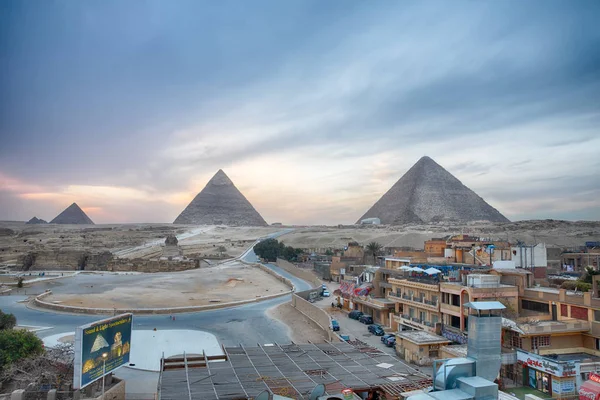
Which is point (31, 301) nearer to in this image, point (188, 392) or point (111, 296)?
point (111, 296)

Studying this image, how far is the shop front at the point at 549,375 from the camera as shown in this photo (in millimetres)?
12977

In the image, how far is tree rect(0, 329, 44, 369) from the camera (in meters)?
15.1

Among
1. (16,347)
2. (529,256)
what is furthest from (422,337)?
(16,347)

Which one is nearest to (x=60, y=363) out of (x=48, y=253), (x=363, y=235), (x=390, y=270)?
(x=390, y=270)

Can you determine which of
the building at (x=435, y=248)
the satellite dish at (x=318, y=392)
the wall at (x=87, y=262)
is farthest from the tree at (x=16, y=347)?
the wall at (x=87, y=262)

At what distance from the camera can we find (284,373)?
11.0 m

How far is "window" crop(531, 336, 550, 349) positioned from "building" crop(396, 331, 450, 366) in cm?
291

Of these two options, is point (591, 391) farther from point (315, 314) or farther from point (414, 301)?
point (315, 314)

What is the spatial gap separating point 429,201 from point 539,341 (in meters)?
145

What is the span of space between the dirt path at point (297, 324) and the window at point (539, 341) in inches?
346

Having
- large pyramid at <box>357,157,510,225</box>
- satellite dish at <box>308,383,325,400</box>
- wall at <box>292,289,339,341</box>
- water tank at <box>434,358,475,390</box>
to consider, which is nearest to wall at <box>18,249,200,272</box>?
wall at <box>292,289,339,341</box>

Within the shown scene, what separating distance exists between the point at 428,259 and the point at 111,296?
76.4 ft

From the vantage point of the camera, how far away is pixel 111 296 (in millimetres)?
34688

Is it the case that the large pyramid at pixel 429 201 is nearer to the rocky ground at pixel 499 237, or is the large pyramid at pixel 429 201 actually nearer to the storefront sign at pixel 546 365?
the rocky ground at pixel 499 237
